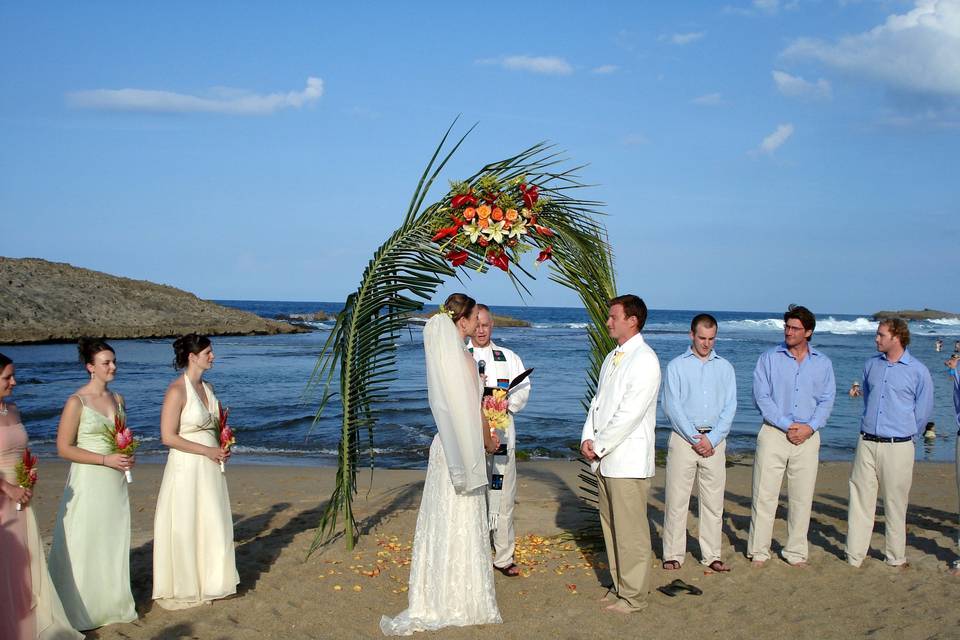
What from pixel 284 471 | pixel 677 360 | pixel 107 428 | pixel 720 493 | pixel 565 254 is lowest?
pixel 284 471

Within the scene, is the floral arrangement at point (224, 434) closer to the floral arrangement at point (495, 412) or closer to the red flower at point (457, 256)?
the floral arrangement at point (495, 412)

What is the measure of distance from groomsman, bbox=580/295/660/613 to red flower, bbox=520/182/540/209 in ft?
4.71

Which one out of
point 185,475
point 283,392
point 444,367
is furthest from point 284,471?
point 283,392

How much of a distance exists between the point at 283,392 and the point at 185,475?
59.5 ft

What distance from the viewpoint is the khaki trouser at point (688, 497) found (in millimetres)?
7141

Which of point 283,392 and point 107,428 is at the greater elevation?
point 107,428

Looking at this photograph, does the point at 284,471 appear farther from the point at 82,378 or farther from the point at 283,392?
the point at 82,378

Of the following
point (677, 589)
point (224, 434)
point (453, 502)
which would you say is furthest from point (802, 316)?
point (224, 434)

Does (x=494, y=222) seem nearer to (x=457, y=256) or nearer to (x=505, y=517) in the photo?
Answer: (x=457, y=256)

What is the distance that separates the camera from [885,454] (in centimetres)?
704

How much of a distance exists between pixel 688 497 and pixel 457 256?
2.93m

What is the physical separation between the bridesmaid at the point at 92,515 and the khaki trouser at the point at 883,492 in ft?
19.4

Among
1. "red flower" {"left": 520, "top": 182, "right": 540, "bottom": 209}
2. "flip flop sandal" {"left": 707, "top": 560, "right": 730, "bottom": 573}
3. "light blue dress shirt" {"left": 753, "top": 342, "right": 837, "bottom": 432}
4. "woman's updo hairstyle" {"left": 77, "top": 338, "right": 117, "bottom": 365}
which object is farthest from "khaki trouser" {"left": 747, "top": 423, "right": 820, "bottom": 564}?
"woman's updo hairstyle" {"left": 77, "top": 338, "right": 117, "bottom": 365}

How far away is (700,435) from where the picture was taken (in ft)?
23.2
